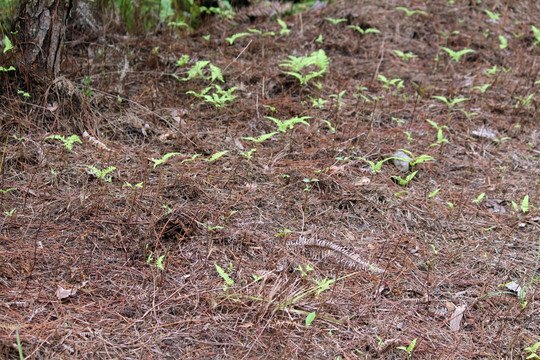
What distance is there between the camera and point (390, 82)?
477 centimetres

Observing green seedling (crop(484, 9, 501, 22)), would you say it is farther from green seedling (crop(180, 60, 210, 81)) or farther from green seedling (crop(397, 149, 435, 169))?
green seedling (crop(180, 60, 210, 81))

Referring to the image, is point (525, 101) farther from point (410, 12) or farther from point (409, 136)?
point (410, 12)

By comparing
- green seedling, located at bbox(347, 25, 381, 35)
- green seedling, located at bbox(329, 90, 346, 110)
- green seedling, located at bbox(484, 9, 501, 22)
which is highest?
green seedling, located at bbox(347, 25, 381, 35)

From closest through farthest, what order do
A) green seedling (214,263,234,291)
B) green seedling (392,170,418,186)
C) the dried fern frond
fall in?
1. green seedling (214,263,234,291)
2. the dried fern frond
3. green seedling (392,170,418,186)

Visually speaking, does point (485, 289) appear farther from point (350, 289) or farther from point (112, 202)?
point (112, 202)

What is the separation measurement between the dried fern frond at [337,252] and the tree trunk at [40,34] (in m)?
2.55

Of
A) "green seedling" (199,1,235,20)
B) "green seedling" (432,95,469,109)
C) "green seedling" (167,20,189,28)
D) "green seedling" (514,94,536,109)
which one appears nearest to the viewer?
"green seedling" (432,95,469,109)

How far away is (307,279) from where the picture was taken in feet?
8.57

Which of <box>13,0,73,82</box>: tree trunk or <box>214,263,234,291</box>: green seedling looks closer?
<box>214,263,234,291</box>: green seedling

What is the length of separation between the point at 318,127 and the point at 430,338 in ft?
7.28

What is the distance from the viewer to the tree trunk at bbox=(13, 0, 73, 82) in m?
3.70

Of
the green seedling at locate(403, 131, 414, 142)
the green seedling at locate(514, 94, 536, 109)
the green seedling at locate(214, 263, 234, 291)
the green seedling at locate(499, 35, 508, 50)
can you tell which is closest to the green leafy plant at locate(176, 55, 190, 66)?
the green seedling at locate(403, 131, 414, 142)

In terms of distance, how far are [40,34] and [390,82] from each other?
10.8ft

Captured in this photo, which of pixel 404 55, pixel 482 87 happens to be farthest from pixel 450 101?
pixel 404 55
